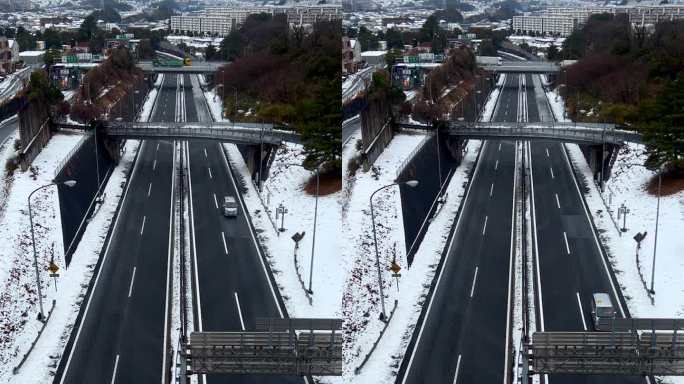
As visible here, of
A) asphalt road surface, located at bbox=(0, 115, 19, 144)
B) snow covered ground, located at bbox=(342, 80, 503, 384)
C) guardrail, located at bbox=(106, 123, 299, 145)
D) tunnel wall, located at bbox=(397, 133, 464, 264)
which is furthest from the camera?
asphalt road surface, located at bbox=(0, 115, 19, 144)

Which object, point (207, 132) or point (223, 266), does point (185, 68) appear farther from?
point (223, 266)

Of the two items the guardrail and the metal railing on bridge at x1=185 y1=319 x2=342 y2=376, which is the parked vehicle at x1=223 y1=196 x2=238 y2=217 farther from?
the metal railing on bridge at x1=185 y1=319 x2=342 y2=376

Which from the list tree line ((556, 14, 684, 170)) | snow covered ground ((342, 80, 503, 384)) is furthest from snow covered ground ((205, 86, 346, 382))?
tree line ((556, 14, 684, 170))

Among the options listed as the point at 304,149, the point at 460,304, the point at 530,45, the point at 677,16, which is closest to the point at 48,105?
the point at 304,149

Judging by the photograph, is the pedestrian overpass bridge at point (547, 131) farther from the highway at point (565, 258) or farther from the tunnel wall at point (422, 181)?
the highway at point (565, 258)

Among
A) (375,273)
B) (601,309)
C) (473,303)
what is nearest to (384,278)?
(375,273)

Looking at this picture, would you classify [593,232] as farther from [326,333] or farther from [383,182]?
[326,333]

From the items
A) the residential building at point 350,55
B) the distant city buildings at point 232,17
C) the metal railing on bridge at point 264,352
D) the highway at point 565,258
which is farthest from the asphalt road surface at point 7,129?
the highway at point 565,258
